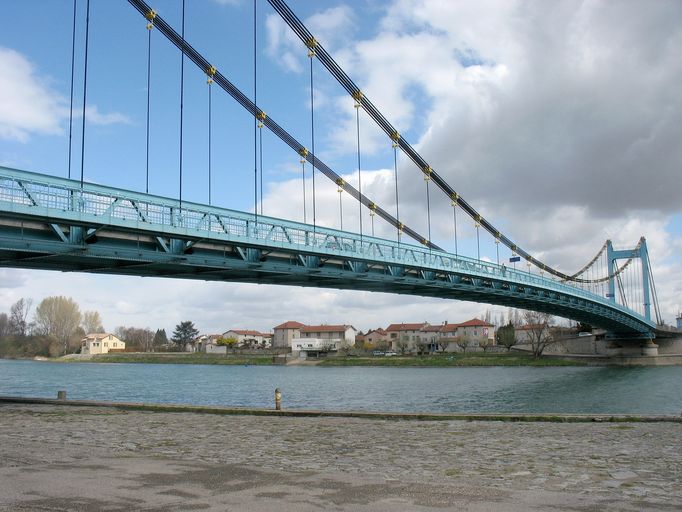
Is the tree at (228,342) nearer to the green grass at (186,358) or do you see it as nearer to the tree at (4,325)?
the green grass at (186,358)

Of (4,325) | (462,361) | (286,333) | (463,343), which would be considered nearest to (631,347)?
(462,361)

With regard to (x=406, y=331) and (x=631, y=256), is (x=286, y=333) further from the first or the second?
(x=631, y=256)

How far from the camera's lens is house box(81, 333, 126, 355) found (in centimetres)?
15650

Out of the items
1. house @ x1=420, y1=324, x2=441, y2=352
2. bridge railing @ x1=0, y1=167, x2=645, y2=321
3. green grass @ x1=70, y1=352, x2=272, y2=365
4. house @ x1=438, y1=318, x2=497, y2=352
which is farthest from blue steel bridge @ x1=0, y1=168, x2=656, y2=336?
house @ x1=420, y1=324, x2=441, y2=352

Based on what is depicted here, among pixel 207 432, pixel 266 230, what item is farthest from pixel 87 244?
pixel 207 432

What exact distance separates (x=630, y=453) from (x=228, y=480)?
8.28 meters

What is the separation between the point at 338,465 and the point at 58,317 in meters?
169

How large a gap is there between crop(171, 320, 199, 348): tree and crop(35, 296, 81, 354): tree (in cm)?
3039

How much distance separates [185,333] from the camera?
188000 mm

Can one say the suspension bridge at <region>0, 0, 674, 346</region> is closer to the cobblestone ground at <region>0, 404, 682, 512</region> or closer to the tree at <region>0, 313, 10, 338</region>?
the cobblestone ground at <region>0, 404, 682, 512</region>

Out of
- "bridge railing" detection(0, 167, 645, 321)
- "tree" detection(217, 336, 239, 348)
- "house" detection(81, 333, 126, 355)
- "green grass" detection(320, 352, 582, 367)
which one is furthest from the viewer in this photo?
"house" detection(81, 333, 126, 355)

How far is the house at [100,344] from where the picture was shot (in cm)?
15650

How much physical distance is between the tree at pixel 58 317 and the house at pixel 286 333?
169 feet

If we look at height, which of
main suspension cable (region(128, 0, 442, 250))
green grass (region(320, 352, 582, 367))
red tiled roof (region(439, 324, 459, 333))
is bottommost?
green grass (region(320, 352, 582, 367))
